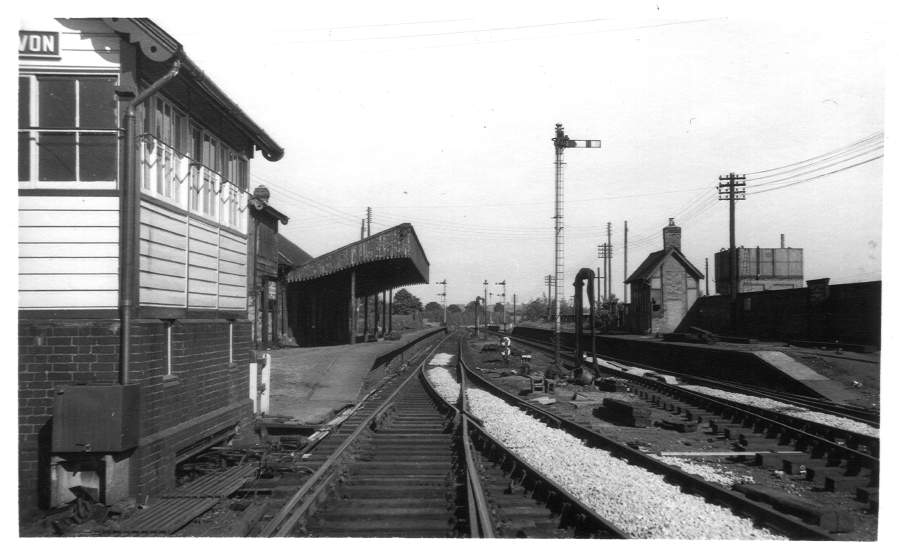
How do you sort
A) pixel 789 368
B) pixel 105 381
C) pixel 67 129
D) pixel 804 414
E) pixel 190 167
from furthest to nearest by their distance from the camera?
pixel 789 368
pixel 804 414
pixel 190 167
pixel 105 381
pixel 67 129

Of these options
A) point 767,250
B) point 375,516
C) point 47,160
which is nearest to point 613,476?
point 375,516

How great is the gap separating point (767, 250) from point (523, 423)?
117ft

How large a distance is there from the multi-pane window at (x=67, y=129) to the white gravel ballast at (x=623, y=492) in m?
5.77

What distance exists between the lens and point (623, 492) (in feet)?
21.1

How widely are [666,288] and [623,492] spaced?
38111 millimetres

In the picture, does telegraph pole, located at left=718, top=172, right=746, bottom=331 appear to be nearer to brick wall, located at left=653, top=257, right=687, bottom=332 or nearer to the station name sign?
brick wall, located at left=653, top=257, right=687, bottom=332

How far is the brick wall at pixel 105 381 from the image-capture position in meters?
6.07

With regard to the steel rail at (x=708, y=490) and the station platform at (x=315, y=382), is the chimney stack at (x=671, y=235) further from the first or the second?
the steel rail at (x=708, y=490)

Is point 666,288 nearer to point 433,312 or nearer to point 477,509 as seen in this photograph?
point 477,509

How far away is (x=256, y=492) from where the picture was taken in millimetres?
6613

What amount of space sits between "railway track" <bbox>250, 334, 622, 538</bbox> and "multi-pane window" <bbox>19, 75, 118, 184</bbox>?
378 cm

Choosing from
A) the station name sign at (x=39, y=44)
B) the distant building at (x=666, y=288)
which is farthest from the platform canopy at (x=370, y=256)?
the distant building at (x=666, y=288)

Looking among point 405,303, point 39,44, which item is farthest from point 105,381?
point 405,303

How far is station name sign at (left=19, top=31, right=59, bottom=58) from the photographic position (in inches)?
238
